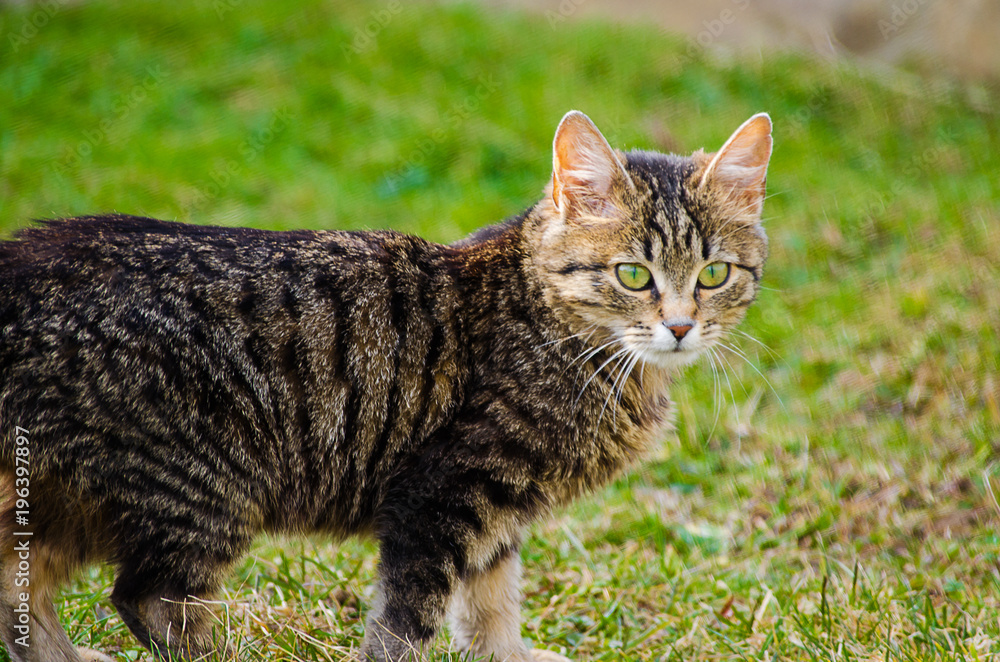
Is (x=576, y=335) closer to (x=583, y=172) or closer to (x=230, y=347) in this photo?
(x=583, y=172)

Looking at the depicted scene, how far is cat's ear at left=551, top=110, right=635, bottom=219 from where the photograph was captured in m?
2.92

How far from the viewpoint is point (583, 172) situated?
2963 millimetres

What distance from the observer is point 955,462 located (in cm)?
420

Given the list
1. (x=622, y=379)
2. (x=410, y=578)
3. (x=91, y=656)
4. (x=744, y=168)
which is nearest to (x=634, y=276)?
(x=622, y=379)

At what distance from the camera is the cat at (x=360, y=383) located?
8.01ft

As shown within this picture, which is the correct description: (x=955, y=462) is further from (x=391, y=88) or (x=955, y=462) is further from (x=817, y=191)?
(x=391, y=88)

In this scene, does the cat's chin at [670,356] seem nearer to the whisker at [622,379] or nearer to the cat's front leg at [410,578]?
the whisker at [622,379]

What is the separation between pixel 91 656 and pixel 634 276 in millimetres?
2042

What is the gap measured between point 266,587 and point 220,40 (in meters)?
6.63

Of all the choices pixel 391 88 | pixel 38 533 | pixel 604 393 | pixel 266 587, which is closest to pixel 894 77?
pixel 391 88

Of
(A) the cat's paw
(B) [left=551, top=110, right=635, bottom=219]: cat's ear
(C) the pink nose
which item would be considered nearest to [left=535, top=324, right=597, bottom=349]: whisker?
(C) the pink nose

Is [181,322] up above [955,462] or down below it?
above

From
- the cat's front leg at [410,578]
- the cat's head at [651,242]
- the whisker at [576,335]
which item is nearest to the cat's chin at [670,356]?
the cat's head at [651,242]

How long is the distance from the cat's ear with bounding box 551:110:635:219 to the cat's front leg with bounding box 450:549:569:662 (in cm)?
119
